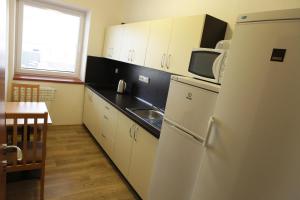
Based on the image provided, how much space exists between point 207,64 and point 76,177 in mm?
1909

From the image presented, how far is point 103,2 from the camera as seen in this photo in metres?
3.56

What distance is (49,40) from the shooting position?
3625 mm

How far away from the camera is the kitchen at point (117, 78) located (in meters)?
1.91

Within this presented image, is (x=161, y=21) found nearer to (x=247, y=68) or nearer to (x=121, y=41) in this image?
(x=121, y=41)

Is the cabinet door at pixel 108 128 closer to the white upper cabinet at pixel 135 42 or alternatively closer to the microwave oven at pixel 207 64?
the white upper cabinet at pixel 135 42

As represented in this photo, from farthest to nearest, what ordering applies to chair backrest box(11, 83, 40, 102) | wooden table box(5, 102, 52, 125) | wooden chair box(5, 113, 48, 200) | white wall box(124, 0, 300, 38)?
chair backrest box(11, 83, 40, 102), wooden table box(5, 102, 52, 125), wooden chair box(5, 113, 48, 200), white wall box(124, 0, 300, 38)

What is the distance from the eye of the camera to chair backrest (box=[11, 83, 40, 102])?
290cm

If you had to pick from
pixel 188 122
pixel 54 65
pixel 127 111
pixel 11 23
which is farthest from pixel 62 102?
pixel 188 122

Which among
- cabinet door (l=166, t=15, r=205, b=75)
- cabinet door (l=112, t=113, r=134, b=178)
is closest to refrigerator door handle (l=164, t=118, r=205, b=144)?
cabinet door (l=166, t=15, r=205, b=75)

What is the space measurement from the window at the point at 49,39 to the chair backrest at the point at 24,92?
0.71 meters

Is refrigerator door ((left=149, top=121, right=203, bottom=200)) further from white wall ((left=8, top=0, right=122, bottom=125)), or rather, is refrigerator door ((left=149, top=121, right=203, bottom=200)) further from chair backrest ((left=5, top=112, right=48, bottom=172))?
white wall ((left=8, top=0, right=122, bottom=125))

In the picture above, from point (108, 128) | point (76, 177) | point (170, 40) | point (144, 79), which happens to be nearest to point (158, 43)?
point (170, 40)

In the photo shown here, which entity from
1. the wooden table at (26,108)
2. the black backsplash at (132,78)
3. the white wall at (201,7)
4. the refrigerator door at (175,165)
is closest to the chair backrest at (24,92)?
the wooden table at (26,108)

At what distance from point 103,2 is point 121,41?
38.8 inches
